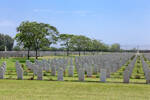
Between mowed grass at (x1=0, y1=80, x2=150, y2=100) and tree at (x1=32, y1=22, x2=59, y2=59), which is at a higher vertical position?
tree at (x1=32, y1=22, x2=59, y2=59)

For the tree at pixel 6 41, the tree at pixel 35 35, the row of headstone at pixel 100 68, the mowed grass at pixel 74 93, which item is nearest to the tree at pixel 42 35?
the tree at pixel 35 35

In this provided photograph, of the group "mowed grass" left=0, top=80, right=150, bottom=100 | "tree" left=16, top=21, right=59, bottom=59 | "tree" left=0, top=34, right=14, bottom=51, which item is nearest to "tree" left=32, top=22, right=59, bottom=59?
"tree" left=16, top=21, right=59, bottom=59

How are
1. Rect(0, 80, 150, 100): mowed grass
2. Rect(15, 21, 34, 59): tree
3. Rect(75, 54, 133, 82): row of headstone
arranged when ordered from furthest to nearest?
1. Rect(15, 21, 34, 59): tree
2. Rect(75, 54, 133, 82): row of headstone
3. Rect(0, 80, 150, 100): mowed grass

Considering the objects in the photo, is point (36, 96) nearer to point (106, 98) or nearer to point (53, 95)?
point (53, 95)

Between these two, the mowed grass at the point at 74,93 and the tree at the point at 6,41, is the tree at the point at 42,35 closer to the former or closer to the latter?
the mowed grass at the point at 74,93

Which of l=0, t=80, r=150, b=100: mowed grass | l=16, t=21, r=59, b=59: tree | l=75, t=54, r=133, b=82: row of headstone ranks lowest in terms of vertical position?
l=0, t=80, r=150, b=100: mowed grass

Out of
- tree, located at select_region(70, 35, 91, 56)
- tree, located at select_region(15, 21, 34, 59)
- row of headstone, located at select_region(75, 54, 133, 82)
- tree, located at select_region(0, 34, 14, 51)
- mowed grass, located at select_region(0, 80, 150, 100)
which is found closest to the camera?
mowed grass, located at select_region(0, 80, 150, 100)

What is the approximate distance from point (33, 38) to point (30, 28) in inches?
67.3

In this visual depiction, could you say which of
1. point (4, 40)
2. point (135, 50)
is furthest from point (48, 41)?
point (135, 50)

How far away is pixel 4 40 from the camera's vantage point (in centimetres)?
8469

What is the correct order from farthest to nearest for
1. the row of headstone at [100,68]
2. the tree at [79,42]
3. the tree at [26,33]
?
the tree at [79,42] → the tree at [26,33] → the row of headstone at [100,68]

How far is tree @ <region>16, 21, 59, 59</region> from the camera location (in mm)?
35125

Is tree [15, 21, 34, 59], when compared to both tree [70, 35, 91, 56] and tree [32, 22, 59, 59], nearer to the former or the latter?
tree [32, 22, 59, 59]

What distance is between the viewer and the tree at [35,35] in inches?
1383
